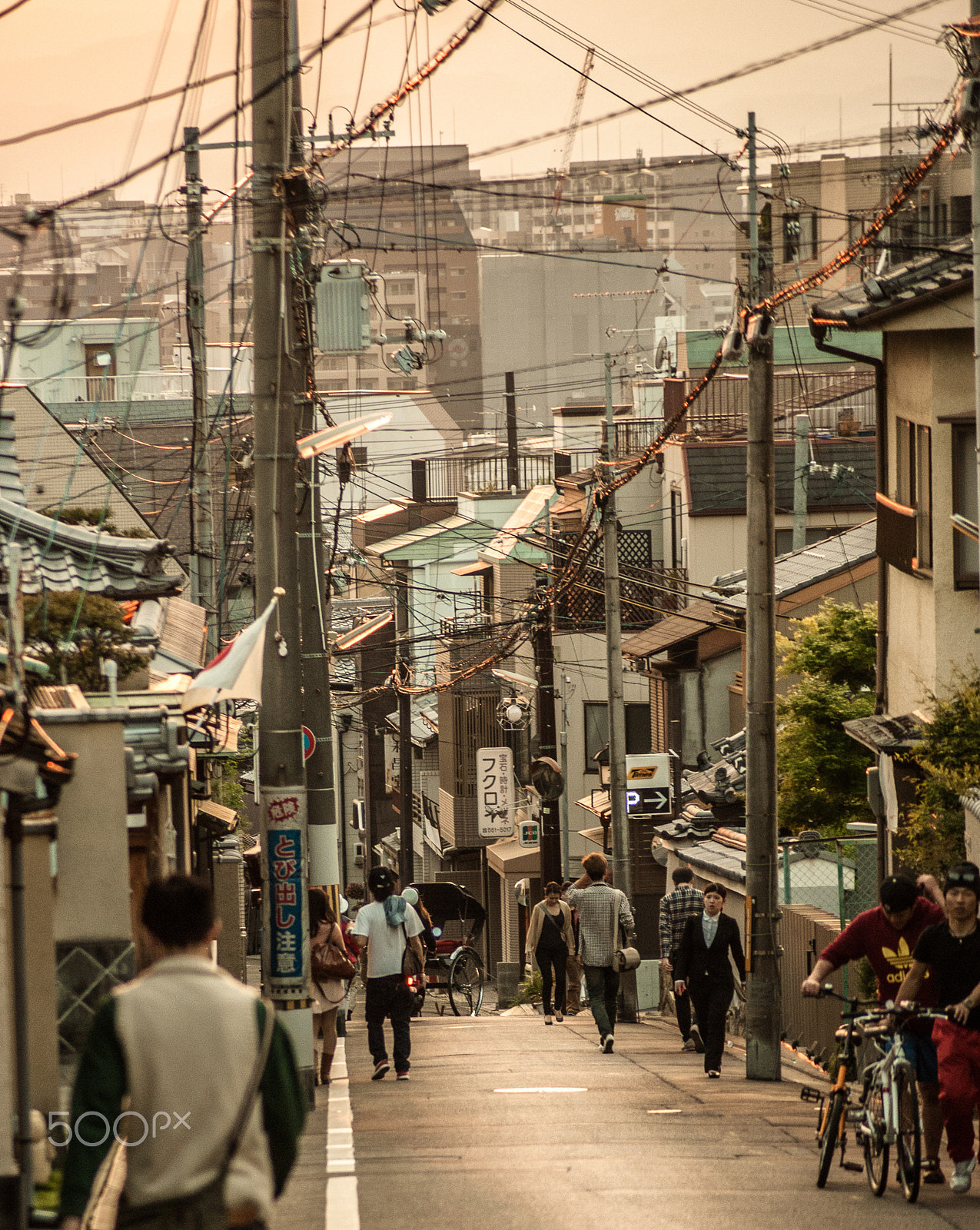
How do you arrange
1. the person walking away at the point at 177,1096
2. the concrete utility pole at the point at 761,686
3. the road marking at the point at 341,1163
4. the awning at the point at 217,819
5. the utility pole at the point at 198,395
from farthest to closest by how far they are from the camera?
the awning at the point at 217,819 < the utility pole at the point at 198,395 < the concrete utility pole at the point at 761,686 < the road marking at the point at 341,1163 < the person walking away at the point at 177,1096

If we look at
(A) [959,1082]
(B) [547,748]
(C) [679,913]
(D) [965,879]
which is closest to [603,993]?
(C) [679,913]

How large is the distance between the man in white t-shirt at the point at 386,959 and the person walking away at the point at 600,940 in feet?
9.42

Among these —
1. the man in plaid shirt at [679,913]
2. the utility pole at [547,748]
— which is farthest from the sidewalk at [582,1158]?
the utility pole at [547,748]

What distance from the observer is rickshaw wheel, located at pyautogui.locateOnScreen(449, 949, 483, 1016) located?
1283 inches

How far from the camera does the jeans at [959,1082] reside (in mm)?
8961

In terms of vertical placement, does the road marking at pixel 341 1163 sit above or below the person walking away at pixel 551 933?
above

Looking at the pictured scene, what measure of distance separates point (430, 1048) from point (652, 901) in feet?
62.6

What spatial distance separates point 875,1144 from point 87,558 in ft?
34.1

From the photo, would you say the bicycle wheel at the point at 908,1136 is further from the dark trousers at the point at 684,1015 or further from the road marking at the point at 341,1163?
the dark trousers at the point at 684,1015

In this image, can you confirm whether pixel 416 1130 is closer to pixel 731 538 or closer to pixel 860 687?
pixel 860 687

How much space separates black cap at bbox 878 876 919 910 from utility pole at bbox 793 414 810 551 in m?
25.4

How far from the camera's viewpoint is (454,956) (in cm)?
3281

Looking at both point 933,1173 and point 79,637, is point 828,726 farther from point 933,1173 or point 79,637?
point 933,1173

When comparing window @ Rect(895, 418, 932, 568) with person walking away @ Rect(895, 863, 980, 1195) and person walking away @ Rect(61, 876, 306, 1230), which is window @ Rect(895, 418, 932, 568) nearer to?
person walking away @ Rect(895, 863, 980, 1195)
